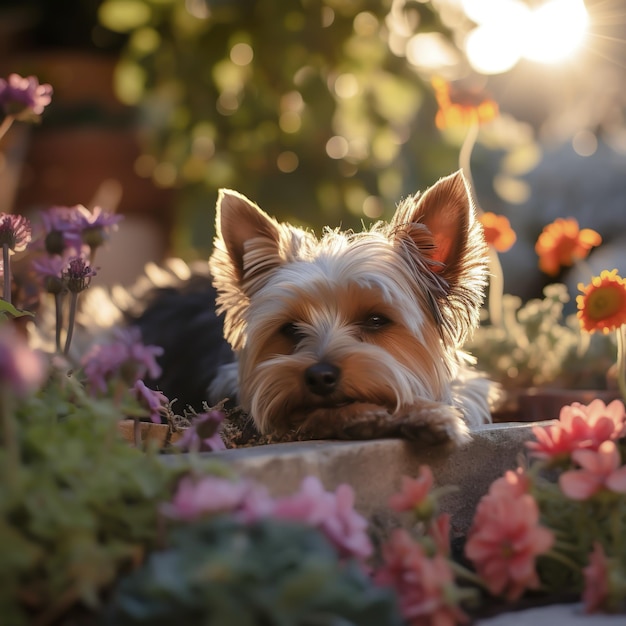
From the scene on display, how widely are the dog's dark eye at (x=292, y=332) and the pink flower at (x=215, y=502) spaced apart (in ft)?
4.22

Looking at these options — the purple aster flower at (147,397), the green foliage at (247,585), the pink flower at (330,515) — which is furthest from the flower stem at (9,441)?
the purple aster flower at (147,397)

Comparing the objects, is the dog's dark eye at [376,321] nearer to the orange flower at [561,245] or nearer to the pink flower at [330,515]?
the pink flower at [330,515]

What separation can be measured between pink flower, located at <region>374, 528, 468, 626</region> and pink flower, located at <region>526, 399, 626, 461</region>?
359mm

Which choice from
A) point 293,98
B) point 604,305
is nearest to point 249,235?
point 604,305

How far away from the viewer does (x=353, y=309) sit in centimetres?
272

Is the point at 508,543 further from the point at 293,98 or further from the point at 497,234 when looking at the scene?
the point at 293,98

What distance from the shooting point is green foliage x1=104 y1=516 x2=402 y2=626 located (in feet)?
4.06

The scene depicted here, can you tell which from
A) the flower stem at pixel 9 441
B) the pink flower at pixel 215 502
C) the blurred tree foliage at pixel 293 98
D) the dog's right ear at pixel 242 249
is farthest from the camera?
the blurred tree foliage at pixel 293 98

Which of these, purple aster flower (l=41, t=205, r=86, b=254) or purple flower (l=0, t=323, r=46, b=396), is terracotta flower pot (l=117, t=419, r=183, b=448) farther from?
purple flower (l=0, t=323, r=46, b=396)

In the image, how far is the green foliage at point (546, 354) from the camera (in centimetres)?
382

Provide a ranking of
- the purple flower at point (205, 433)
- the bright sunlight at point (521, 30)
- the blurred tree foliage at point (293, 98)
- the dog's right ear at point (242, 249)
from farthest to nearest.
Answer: the blurred tree foliage at point (293, 98)
the bright sunlight at point (521, 30)
the dog's right ear at point (242, 249)
the purple flower at point (205, 433)

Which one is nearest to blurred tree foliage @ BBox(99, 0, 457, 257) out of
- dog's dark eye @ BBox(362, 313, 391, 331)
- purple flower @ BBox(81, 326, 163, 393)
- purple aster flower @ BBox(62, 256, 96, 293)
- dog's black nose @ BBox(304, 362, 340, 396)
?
dog's dark eye @ BBox(362, 313, 391, 331)

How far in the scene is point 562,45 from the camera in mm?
4312

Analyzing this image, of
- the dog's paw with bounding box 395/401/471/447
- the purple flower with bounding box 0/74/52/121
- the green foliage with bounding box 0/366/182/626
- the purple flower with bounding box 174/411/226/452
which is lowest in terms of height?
the green foliage with bounding box 0/366/182/626
